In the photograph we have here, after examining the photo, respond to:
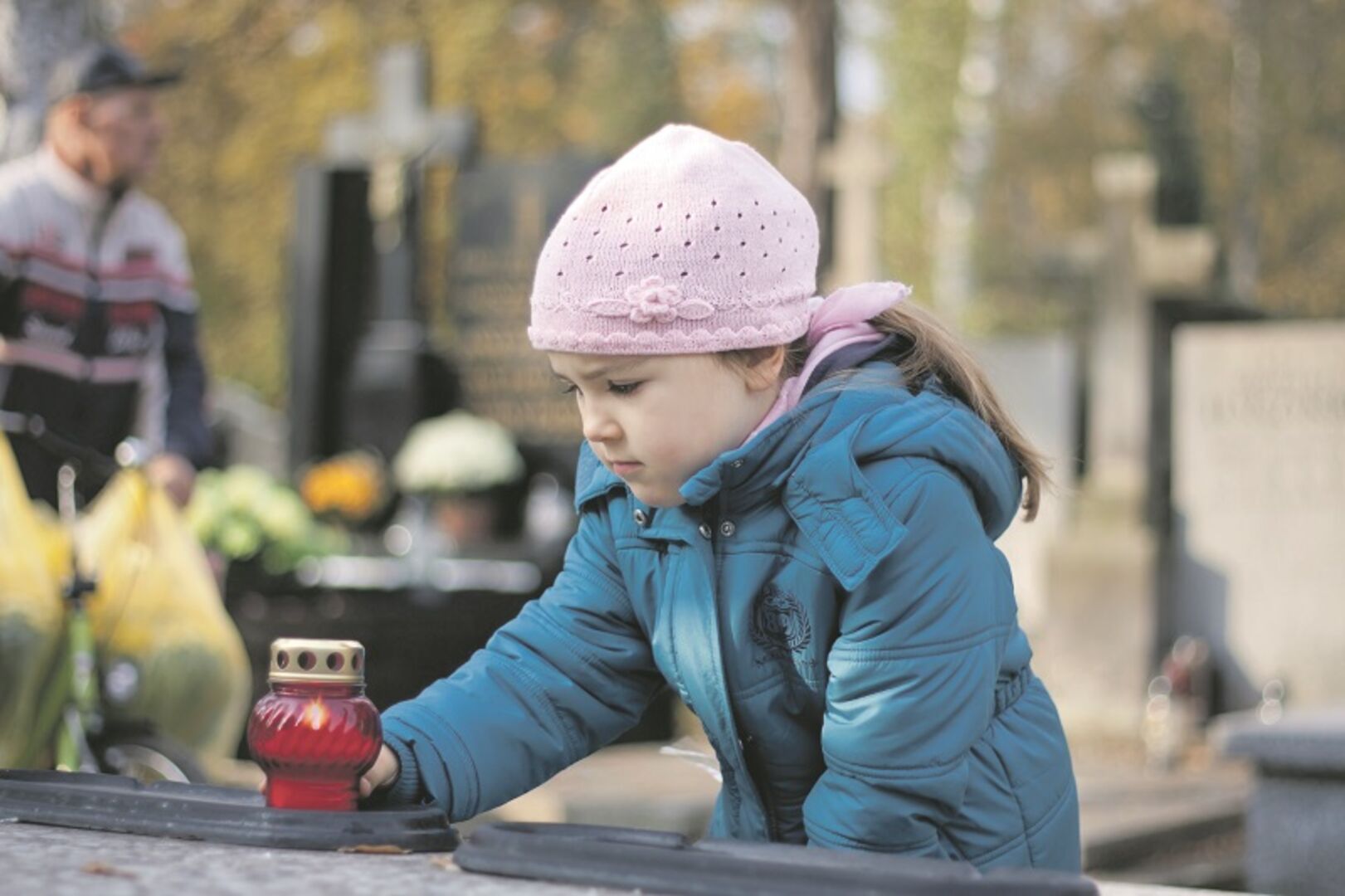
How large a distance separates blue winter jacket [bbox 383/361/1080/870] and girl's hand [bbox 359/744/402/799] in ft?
0.07

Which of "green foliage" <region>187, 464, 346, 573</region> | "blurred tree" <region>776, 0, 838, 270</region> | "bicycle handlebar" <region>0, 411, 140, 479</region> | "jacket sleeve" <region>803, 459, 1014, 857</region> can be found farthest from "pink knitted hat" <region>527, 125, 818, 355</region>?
"blurred tree" <region>776, 0, 838, 270</region>

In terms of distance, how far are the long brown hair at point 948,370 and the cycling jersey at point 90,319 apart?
3023 mm

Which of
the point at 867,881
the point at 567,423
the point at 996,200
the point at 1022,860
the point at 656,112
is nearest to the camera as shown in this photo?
the point at 867,881

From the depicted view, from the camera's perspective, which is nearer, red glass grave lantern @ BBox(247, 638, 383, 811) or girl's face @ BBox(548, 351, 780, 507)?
red glass grave lantern @ BBox(247, 638, 383, 811)

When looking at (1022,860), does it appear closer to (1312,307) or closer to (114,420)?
(114,420)

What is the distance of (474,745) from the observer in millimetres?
2502

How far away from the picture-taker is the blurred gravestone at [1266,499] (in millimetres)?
11062

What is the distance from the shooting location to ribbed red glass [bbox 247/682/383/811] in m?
2.25

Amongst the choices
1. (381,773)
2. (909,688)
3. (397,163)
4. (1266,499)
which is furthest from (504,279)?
(909,688)

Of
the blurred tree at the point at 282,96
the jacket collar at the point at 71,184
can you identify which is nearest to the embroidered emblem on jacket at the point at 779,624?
the jacket collar at the point at 71,184

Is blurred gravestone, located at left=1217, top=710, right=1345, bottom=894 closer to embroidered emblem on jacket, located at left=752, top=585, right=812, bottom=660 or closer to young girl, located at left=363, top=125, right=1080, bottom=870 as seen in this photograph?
young girl, located at left=363, top=125, right=1080, bottom=870

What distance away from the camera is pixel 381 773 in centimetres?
240

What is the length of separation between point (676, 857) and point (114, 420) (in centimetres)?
368

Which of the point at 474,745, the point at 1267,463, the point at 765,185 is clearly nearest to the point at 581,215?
the point at 765,185
